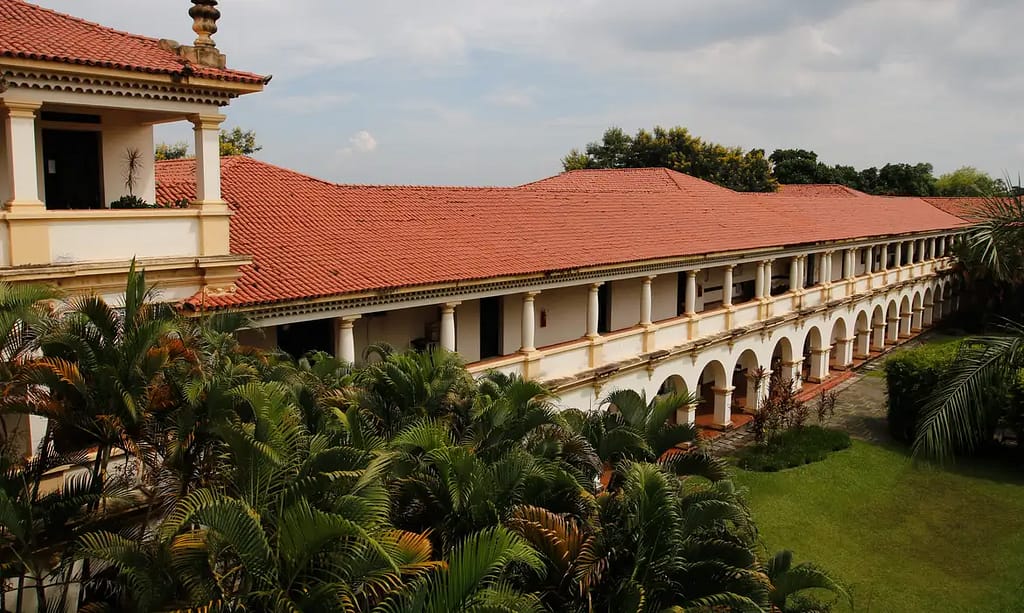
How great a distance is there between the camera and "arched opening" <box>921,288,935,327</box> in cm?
4606

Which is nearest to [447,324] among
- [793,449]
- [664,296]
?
[664,296]

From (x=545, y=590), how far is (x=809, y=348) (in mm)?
31602

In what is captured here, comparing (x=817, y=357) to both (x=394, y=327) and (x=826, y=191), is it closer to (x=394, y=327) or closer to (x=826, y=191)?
(x=394, y=327)

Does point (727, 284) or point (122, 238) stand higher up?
point (122, 238)

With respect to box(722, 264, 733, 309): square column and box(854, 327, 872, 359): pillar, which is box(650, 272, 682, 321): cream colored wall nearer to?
box(722, 264, 733, 309): square column

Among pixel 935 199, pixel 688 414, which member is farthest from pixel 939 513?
pixel 935 199

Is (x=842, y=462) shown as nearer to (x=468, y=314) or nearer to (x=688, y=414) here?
(x=688, y=414)

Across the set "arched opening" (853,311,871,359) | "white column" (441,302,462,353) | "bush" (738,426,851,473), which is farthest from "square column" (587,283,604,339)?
"arched opening" (853,311,871,359)

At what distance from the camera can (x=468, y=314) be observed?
60.3 feet

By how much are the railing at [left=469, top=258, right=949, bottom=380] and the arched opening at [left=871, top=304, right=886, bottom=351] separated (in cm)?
764

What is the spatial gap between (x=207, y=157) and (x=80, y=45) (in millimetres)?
2161

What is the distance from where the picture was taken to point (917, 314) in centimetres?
4534

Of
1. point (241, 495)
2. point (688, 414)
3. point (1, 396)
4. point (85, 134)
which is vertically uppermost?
point (85, 134)

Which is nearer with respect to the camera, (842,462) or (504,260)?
(504,260)
